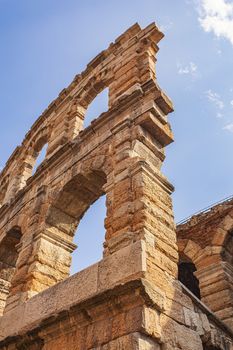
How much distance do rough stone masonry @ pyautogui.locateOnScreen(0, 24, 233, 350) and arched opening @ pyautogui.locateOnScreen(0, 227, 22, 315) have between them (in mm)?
21

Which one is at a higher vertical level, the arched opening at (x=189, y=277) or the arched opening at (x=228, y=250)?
the arched opening at (x=189, y=277)

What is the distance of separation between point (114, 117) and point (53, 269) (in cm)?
286

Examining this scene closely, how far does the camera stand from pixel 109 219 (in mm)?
5246

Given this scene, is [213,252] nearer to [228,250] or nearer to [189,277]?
[228,250]

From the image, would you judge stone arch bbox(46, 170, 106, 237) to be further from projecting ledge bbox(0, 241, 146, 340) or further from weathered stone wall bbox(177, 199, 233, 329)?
weathered stone wall bbox(177, 199, 233, 329)

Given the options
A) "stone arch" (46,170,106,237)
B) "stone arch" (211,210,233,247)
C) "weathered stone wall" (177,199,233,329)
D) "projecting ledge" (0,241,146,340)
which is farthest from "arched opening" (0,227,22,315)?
"stone arch" (211,210,233,247)

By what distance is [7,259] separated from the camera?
815 centimetres

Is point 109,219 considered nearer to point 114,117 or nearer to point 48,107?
point 114,117

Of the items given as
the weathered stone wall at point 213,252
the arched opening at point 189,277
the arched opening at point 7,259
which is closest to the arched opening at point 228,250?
the weathered stone wall at point 213,252

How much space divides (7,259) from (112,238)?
161 inches

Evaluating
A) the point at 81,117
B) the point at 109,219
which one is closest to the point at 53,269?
the point at 109,219

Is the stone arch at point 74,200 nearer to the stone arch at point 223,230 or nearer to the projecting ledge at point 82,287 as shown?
the projecting ledge at point 82,287

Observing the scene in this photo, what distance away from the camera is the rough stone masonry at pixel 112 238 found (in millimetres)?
3904

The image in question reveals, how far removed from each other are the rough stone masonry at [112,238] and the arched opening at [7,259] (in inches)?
0.8
